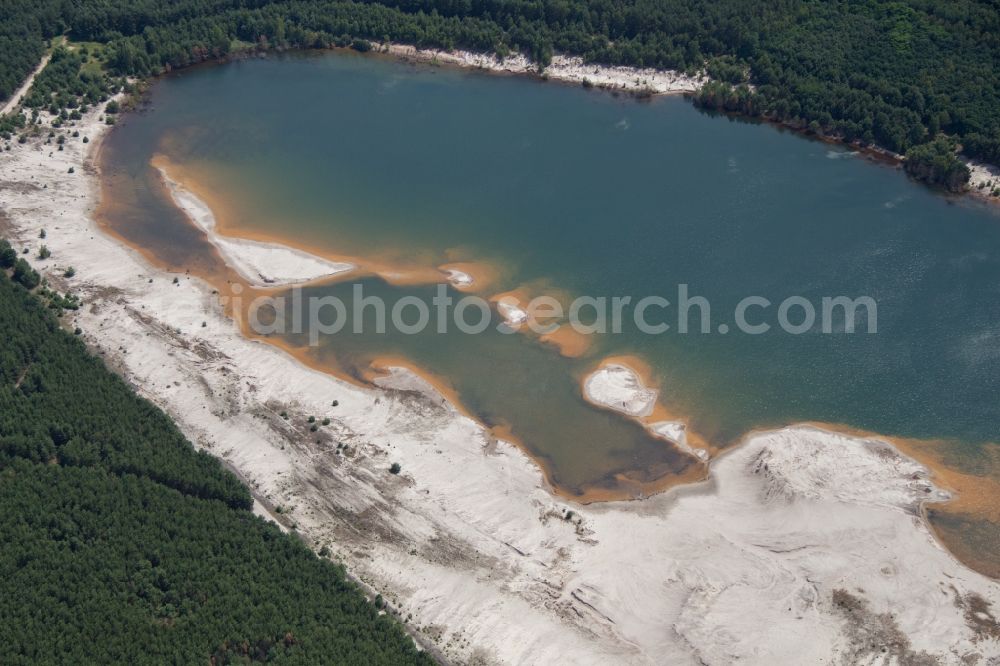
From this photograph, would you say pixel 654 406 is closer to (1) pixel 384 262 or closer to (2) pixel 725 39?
(1) pixel 384 262

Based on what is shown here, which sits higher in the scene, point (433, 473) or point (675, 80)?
point (675, 80)

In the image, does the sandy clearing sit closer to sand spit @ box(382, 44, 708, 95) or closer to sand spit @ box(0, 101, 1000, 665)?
sand spit @ box(0, 101, 1000, 665)

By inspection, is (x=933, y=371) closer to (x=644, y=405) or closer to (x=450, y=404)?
(x=644, y=405)

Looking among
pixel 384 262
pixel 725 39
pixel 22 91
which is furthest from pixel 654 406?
pixel 22 91

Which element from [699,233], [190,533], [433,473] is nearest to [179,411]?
[190,533]

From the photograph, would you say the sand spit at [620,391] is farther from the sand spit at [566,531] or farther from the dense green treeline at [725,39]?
the dense green treeline at [725,39]

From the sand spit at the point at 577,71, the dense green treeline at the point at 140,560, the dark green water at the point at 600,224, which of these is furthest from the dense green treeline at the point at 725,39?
the dense green treeline at the point at 140,560

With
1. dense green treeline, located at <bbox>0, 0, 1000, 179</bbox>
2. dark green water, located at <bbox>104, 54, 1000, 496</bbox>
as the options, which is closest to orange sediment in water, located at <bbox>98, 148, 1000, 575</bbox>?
dark green water, located at <bbox>104, 54, 1000, 496</bbox>

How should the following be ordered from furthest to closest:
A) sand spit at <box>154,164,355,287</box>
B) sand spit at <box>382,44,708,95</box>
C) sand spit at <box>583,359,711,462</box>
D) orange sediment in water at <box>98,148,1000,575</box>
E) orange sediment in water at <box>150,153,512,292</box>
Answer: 1. sand spit at <box>382,44,708,95</box>
2. orange sediment in water at <box>150,153,512,292</box>
3. sand spit at <box>154,164,355,287</box>
4. sand spit at <box>583,359,711,462</box>
5. orange sediment in water at <box>98,148,1000,575</box>
